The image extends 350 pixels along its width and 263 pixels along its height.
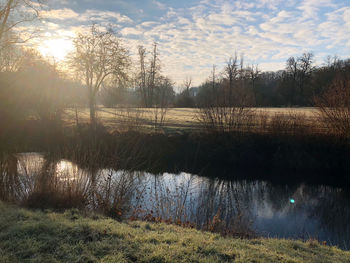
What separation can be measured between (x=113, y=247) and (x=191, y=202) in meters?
4.26

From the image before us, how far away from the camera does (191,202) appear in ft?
24.7

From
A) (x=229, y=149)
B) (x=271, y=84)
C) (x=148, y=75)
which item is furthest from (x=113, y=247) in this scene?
(x=271, y=84)

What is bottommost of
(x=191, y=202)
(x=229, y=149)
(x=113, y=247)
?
(x=191, y=202)

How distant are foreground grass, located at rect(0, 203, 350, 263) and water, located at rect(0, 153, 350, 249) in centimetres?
193

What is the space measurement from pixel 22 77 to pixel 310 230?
20.6 meters

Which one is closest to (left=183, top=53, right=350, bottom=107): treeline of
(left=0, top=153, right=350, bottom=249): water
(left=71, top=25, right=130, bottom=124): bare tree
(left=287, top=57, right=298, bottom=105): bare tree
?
(left=287, top=57, right=298, bottom=105): bare tree

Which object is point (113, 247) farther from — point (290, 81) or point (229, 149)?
point (290, 81)

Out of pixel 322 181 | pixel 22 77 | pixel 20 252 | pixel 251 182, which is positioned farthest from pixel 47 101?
pixel 322 181

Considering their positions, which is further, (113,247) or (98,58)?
(98,58)

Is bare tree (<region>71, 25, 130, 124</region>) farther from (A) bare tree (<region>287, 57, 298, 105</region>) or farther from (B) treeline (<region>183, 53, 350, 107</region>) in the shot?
(A) bare tree (<region>287, 57, 298, 105</region>)

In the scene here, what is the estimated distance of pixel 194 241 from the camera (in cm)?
401

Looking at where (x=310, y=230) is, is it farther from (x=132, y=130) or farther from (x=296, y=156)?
(x=132, y=130)

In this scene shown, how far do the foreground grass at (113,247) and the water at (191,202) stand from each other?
1.93 m

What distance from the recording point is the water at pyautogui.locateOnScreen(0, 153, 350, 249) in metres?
6.58
